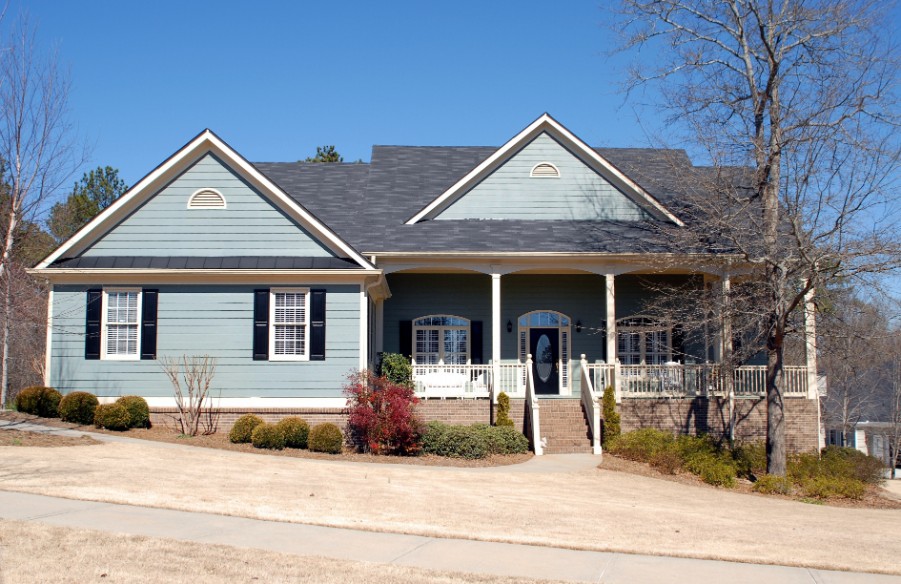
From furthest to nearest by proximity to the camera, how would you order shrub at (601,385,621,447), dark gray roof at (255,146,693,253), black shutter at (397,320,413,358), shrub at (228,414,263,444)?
black shutter at (397,320,413,358) < dark gray roof at (255,146,693,253) < shrub at (601,385,621,447) < shrub at (228,414,263,444)

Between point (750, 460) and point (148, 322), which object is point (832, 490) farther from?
point (148, 322)

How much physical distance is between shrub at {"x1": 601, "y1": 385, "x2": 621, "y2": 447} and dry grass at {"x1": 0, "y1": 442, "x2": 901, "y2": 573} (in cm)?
292

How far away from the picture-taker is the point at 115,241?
795 inches

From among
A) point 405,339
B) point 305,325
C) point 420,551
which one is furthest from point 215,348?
point 420,551

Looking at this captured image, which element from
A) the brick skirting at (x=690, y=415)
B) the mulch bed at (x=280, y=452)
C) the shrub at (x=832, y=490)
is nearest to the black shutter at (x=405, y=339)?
the brick skirting at (x=690, y=415)

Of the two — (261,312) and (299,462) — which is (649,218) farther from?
(299,462)

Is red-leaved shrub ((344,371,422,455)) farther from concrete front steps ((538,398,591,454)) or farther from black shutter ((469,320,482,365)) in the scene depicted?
black shutter ((469,320,482,365))

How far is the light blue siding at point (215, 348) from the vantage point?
65.0ft

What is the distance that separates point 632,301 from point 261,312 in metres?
10.5

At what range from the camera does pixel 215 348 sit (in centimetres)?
1992

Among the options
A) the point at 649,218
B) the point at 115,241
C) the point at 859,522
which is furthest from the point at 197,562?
the point at 649,218

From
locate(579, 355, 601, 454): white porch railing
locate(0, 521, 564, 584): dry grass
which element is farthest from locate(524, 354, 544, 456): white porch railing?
locate(0, 521, 564, 584): dry grass

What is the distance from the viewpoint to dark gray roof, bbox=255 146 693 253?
22.2 metres

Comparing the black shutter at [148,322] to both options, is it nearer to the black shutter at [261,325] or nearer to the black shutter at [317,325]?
the black shutter at [261,325]
